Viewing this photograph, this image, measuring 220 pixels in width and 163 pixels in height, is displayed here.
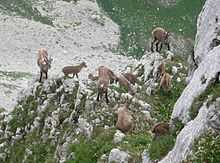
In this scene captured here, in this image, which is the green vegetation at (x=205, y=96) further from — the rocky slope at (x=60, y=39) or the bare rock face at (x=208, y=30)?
the rocky slope at (x=60, y=39)

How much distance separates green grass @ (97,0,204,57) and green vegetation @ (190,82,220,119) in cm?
5194

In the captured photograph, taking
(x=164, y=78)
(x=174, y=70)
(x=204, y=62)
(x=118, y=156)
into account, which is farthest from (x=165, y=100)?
(x=204, y=62)

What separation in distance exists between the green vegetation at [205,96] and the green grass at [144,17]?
2045 inches

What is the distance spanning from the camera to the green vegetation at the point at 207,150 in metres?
13.0

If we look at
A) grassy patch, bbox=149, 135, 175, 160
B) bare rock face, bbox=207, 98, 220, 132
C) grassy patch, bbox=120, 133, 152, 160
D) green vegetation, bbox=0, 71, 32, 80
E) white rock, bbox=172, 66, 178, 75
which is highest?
bare rock face, bbox=207, 98, 220, 132

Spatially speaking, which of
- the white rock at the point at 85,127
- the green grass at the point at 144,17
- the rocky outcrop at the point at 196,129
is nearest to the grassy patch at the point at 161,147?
the rocky outcrop at the point at 196,129

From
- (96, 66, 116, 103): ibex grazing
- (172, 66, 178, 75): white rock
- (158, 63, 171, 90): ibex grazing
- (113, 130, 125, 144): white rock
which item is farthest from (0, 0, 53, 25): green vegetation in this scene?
(113, 130, 125, 144): white rock

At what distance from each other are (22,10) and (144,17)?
1523 centimetres

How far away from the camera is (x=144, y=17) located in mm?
74438

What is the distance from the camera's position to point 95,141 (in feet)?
75.4

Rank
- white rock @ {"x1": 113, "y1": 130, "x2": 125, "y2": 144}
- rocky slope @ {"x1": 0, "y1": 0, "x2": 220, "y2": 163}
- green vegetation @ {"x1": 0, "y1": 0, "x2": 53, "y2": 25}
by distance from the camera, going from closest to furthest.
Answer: rocky slope @ {"x1": 0, "y1": 0, "x2": 220, "y2": 163} → white rock @ {"x1": 113, "y1": 130, "x2": 125, "y2": 144} → green vegetation @ {"x1": 0, "y1": 0, "x2": 53, "y2": 25}

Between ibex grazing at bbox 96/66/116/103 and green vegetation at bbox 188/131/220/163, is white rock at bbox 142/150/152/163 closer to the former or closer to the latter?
green vegetation at bbox 188/131/220/163

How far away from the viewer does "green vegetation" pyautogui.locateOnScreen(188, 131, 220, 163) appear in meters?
13.0

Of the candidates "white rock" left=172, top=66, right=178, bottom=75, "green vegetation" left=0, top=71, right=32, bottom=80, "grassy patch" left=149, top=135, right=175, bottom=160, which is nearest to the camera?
"grassy patch" left=149, top=135, right=175, bottom=160
